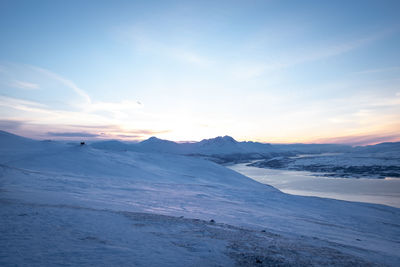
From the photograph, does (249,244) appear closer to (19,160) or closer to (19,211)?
(19,211)

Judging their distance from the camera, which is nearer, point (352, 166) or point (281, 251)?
point (281, 251)

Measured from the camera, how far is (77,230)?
5.73 meters

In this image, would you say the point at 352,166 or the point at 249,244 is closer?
the point at 249,244

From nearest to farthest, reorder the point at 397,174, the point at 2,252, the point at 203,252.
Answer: the point at 2,252
the point at 203,252
the point at 397,174

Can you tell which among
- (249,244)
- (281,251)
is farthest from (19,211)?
(281,251)

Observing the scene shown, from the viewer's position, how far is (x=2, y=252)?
4234mm

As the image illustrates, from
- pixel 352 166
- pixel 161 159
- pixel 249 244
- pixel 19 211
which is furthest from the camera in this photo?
pixel 352 166

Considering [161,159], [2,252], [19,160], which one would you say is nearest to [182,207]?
[2,252]

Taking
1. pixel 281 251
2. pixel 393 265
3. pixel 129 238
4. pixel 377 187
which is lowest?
pixel 377 187

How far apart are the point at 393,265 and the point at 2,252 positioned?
9.58 metres

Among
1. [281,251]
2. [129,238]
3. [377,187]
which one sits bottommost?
[377,187]

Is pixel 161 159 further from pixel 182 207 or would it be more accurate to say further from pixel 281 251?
pixel 281 251

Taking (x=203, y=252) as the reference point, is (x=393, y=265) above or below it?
below

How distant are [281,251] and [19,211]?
7.19 m
